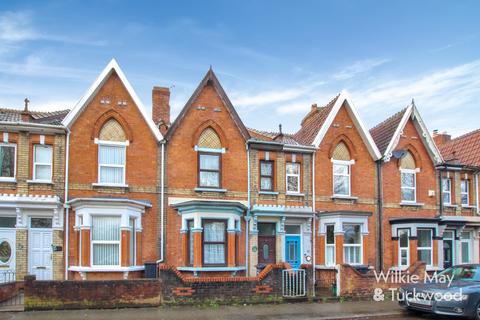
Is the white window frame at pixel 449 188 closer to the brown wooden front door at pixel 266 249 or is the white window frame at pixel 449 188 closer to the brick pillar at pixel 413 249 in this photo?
the brick pillar at pixel 413 249

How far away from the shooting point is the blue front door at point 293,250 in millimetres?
23672

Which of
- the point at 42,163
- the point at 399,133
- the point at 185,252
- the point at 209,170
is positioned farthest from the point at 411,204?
the point at 42,163

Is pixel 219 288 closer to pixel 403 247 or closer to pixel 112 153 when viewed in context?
pixel 112 153

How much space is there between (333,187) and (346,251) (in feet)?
9.72

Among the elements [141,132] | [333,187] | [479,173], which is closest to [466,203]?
[479,173]

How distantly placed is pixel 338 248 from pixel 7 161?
13.9m

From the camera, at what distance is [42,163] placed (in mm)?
20422

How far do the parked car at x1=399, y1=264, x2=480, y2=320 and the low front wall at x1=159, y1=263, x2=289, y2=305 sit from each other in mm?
4150

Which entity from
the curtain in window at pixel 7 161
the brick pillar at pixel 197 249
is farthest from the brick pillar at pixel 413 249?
the curtain in window at pixel 7 161

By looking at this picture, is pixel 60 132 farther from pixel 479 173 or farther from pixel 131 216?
pixel 479 173

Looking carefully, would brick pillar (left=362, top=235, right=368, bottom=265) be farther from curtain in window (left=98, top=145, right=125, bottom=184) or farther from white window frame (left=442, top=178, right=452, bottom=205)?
curtain in window (left=98, top=145, right=125, bottom=184)

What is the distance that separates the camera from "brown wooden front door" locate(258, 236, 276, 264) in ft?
75.9

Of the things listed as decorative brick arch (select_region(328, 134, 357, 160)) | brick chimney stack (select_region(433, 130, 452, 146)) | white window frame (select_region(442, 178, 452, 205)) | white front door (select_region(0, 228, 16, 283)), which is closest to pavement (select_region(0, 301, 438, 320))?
white front door (select_region(0, 228, 16, 283))

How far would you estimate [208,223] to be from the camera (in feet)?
70.8
